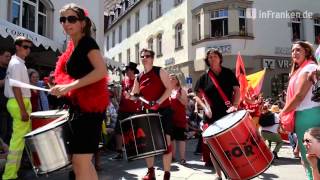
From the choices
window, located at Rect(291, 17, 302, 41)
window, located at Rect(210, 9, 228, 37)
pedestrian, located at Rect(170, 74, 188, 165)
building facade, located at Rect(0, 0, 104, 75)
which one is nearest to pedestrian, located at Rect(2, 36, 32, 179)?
pedestrian, located at Rect(170, 74, 188, 165)

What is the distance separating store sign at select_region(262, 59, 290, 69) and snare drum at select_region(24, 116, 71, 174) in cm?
2060

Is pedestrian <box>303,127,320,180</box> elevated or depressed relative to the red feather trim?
depressed

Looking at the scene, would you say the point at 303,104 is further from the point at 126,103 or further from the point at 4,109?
the point at 4,109

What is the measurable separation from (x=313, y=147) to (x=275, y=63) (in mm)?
20409

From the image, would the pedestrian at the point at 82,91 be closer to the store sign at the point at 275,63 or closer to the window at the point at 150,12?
the store sign at the point at 275,63

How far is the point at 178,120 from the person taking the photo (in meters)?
8.19

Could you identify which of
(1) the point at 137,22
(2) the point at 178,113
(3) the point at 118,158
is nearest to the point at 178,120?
(2) the point at 178,113

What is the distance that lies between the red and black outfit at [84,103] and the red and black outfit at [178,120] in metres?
4.79

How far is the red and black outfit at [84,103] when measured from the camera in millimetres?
3145

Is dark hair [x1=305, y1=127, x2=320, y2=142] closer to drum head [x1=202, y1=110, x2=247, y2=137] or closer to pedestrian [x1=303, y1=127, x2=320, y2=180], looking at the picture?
pedestrian [x1=303, y1=127, x2=320, y2=180]

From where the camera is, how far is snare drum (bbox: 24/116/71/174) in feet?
10.3

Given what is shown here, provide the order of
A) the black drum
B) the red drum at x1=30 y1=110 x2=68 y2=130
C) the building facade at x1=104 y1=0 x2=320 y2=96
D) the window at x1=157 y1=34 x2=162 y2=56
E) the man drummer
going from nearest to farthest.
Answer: the red drum at x1=30 y1=110 x2=68 y2=130, the black drum, the man drummer, the building facade at x1=104 y1=0 x2=320 y2=96, the window at x1=157 y1=34 x2=162 y2=56

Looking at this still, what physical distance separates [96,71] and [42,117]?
1.45 meters

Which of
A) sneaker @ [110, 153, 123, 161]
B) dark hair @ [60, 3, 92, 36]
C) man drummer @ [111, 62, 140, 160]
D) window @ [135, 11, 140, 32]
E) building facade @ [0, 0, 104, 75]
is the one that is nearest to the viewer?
dark hair @ [60, 3, 92, 36]
